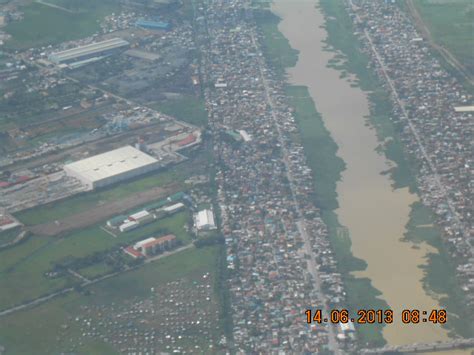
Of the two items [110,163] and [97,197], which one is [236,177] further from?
[97,197]

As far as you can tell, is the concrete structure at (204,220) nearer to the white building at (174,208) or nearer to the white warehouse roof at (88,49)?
the white building at (174,208)

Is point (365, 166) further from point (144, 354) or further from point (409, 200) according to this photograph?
point (144, 354)

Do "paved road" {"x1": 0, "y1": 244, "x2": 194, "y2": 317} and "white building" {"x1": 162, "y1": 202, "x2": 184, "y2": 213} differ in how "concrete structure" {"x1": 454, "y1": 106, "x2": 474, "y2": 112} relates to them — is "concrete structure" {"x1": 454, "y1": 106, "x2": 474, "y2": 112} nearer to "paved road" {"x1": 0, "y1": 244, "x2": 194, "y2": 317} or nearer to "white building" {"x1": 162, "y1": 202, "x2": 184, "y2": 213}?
"white building" {"x1": 162, "y1": 202, "x2": 184, "y2": 213}

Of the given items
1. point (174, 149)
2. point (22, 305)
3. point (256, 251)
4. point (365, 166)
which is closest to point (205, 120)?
point (174, 149)
